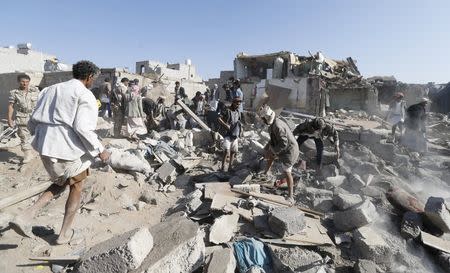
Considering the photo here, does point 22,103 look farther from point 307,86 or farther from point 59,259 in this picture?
point 307,86

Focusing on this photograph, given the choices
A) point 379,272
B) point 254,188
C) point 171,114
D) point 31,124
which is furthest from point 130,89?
point 379,272

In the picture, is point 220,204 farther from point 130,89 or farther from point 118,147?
point 130,89

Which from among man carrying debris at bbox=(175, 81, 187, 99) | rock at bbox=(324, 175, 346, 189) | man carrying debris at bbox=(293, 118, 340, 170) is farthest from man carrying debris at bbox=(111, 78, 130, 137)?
rock at bbox=(324, 175, 346, 189)

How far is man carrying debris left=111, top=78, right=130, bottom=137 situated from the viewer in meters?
8.30

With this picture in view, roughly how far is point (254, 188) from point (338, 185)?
1620 millimetres

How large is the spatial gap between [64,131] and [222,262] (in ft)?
6.03

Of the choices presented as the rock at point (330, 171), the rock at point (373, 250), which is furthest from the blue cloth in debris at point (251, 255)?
the rock at point (330, 171)

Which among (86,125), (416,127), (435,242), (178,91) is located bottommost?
(435,242)

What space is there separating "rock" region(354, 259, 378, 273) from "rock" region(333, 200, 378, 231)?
660mm

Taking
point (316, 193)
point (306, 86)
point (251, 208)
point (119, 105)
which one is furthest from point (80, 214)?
point (306, 86)

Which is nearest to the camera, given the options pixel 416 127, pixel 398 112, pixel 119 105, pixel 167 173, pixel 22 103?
pixel 22 103

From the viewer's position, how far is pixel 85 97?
291 centimetres

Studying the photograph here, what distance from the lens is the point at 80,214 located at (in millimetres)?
4348

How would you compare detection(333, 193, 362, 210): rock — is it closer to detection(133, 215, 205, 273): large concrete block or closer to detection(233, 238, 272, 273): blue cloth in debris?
detection(233, 238, 272, 273): blue cloth in debris
